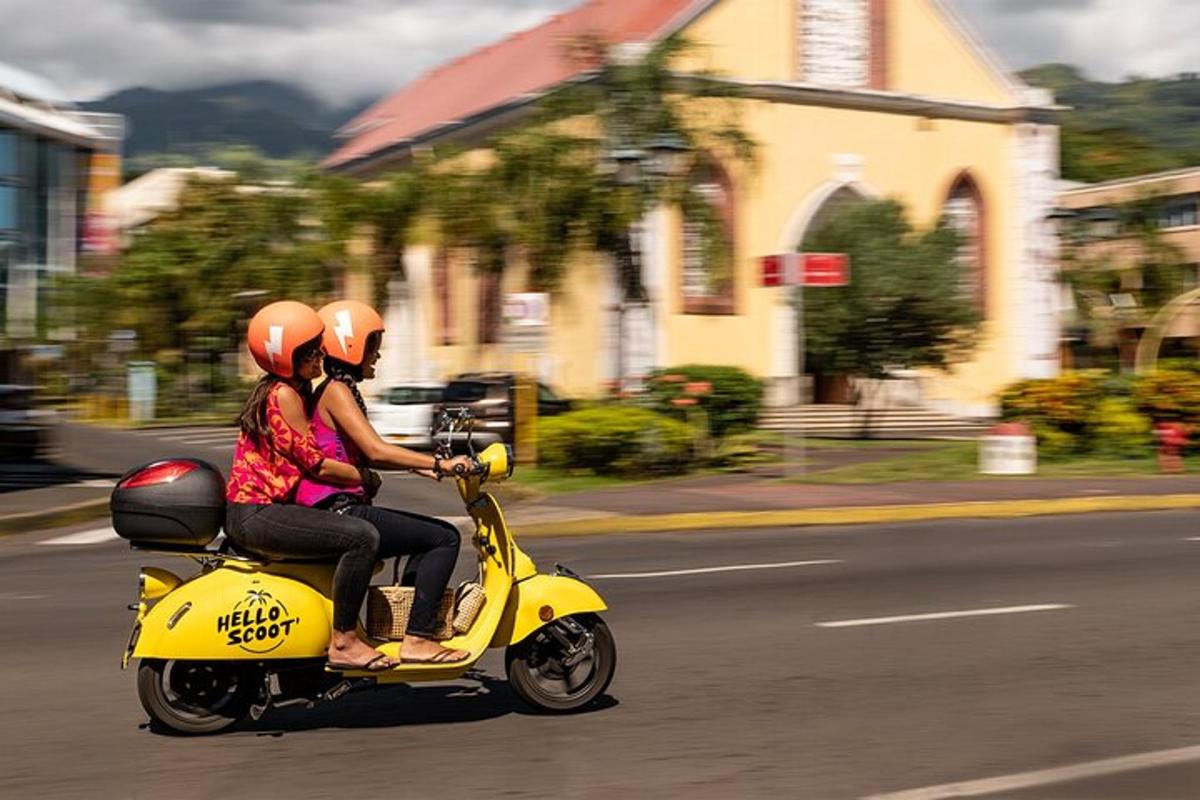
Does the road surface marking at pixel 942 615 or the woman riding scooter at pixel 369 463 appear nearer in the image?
the woman riding scooter at pixel 369 463

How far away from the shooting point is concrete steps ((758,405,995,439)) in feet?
120

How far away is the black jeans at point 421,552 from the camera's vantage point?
21.2ft

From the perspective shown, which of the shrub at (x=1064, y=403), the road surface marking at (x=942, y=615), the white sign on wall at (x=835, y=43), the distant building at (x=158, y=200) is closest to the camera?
the road surface marking at (x=942, y=615)

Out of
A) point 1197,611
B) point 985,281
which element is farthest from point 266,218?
point 1197,611

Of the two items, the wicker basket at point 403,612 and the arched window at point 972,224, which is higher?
the arched window at point 972,224

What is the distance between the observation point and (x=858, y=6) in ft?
144

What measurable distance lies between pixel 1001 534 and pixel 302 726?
32.2 ft

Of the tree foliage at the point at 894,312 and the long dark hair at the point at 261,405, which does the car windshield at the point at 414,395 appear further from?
the long dark hair at the point at 261,405

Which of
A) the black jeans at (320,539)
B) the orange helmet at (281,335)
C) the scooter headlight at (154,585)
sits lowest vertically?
the scooter headlight at (154,585)

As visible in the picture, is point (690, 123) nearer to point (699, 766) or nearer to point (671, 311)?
point (671, 311)

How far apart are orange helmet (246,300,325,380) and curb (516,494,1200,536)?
361 inches

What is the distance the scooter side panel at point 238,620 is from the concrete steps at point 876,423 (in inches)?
1127

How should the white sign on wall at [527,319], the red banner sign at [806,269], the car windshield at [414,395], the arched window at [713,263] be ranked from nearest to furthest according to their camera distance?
the red banner sign at [806,269] < the white sign on wall at [527,319] < the car windshield at [414,395] < the arched window at [713,263]

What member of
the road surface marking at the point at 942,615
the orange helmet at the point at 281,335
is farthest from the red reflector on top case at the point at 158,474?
the road surface marking at the point at 942,615
